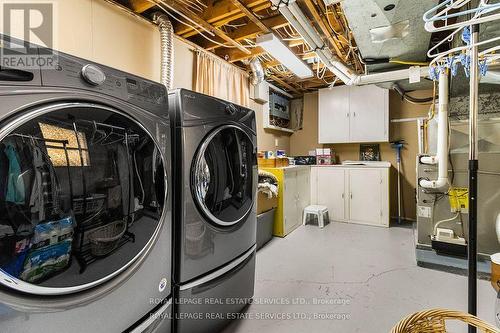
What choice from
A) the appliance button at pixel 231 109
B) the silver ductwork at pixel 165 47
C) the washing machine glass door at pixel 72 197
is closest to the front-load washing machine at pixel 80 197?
the washing machine glass door at pixel 72 197

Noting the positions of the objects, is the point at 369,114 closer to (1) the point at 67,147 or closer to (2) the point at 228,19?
(2) the point at 228,19

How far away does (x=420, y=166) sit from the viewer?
2.64 metres

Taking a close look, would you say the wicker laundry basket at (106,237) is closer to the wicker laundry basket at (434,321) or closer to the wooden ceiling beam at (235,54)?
the wicker laundry basket at (434,321)

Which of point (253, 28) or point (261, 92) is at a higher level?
point (253, 28)

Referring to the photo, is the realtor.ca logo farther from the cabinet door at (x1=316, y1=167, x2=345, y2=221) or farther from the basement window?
the cabinet door at (x1=316, y1=167, x2=345, y2=221)

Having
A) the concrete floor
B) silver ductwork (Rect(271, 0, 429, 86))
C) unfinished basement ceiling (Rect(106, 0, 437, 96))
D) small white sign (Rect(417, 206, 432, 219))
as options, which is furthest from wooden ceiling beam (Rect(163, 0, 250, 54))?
small white sign (Rect(417, 206, 432, 219))

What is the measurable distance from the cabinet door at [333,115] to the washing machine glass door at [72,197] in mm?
3904

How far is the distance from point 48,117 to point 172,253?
0.75 meters

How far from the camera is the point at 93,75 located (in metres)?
0.78

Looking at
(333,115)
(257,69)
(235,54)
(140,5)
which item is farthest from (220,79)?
(333,115)

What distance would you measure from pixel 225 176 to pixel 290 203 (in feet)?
7.51

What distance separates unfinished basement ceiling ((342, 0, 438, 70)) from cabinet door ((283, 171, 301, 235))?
1.79 metres

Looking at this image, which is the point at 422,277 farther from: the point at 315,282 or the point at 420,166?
the point at 420,166

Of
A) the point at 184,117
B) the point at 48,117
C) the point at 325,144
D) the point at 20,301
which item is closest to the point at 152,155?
the point at 184,117
